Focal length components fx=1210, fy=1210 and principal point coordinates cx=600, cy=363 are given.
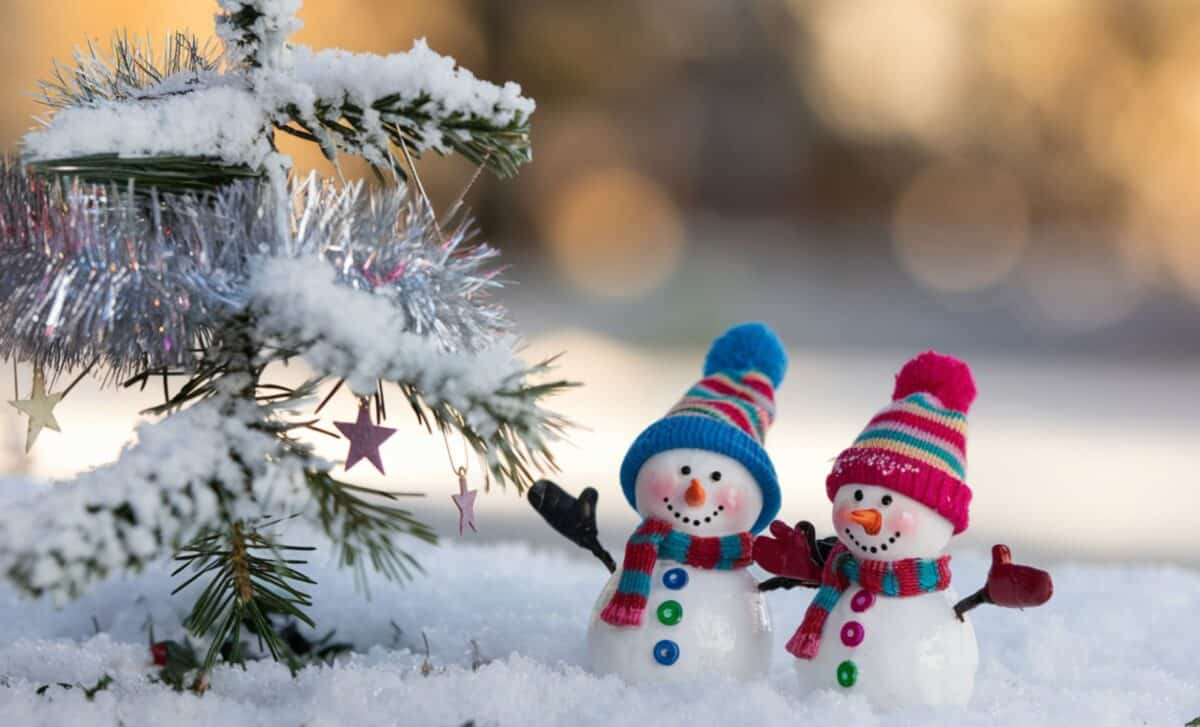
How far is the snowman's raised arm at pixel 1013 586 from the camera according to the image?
84 centimetres

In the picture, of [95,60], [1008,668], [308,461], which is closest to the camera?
[308,461]

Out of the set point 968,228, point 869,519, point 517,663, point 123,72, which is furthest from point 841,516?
point 968,228

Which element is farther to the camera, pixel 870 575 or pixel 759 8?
pixel 759 8

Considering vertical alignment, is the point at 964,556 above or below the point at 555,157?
below

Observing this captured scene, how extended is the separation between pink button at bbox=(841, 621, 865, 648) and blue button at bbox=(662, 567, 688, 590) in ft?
0.40

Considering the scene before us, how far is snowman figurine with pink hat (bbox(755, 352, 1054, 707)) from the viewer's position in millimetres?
860

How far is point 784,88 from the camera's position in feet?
15.9

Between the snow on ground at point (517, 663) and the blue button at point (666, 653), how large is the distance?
0.02 meters

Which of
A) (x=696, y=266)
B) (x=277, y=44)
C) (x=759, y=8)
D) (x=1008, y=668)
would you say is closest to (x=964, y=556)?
(x=1008, y=668)

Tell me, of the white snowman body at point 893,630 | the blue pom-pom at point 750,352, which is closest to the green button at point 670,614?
the white snowman body at point 893,630

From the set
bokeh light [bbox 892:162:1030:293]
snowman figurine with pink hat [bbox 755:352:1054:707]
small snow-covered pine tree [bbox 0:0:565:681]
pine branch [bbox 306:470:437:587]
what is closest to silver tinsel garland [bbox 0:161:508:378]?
small snow-covered pine tree [bbox 0:0:565:681]

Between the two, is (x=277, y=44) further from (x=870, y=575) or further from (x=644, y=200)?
(x=644, y=200)

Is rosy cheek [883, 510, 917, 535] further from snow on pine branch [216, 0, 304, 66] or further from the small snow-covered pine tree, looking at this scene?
snow on pine branch [216, 0, 304, 66]

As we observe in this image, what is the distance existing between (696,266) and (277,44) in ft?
13.3
